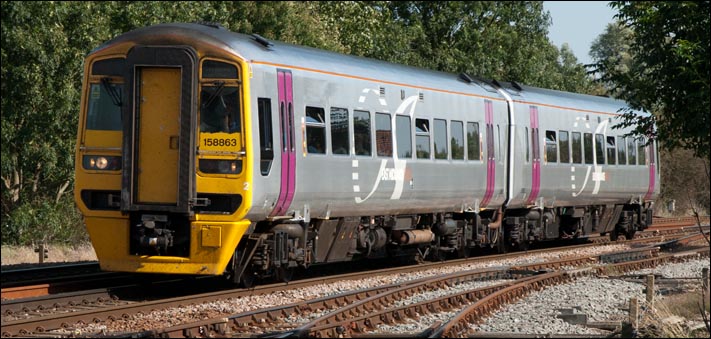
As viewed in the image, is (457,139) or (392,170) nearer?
(392,170)

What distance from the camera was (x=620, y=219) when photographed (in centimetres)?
2669

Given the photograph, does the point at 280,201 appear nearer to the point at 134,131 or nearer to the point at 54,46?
the point at 134,131

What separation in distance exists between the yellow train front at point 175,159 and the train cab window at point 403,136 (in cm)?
411

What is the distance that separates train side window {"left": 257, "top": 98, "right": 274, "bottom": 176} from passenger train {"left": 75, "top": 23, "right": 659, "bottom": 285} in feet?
0.06

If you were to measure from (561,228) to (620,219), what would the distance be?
2.73 m

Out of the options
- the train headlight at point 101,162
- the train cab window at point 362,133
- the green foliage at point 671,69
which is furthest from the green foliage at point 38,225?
the green foliage at point 671,69

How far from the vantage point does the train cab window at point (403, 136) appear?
669 inches

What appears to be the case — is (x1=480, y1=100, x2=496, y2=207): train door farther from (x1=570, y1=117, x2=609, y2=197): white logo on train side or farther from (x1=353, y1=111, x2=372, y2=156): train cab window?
(x1=353, y1=111, x2=372, y2=156): train cab window

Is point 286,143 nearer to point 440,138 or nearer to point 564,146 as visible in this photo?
point 440,138

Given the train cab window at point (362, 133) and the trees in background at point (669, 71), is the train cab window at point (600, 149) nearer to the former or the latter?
the trees in background at point (669, 71)

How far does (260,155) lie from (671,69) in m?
5.53

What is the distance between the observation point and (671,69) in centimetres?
1495

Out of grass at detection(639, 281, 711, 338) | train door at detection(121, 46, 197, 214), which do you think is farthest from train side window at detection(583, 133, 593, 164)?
train door at detection(121, 46, 197, 214)

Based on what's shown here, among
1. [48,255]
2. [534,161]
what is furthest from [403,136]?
[48,255]
